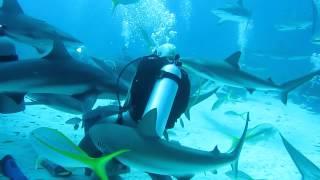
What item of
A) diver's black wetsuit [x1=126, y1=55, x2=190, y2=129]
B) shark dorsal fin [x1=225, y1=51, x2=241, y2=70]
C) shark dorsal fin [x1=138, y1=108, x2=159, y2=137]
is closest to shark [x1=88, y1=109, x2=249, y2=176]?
shark dorsal fin [x1=138, y1=108, x2=159, y2=137]

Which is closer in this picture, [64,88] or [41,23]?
[64,88]

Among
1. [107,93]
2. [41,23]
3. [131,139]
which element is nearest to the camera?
[131,139]

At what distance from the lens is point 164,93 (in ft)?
11.3

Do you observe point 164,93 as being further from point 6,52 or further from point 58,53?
point 6,52

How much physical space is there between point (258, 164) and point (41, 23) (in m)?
4.95

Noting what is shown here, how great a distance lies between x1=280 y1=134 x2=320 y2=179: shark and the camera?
485 centimetres

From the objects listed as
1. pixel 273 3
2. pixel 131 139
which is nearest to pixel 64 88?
pixel 131 139

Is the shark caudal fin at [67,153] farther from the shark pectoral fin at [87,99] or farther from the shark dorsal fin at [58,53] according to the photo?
the shark dorsal fin at [58,53]

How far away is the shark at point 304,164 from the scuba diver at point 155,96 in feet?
6.16

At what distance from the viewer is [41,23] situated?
5.36 meters

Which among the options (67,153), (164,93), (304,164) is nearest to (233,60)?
(304,164)

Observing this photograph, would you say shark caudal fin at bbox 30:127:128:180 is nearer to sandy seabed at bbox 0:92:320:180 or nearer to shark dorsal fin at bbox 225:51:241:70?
sandy seabed at bbox 0:92:320:180

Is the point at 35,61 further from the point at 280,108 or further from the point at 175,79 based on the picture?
the point at 280,108

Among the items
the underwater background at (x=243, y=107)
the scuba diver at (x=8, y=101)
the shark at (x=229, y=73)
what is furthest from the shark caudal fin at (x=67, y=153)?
the shark at (x=229, y=73)
